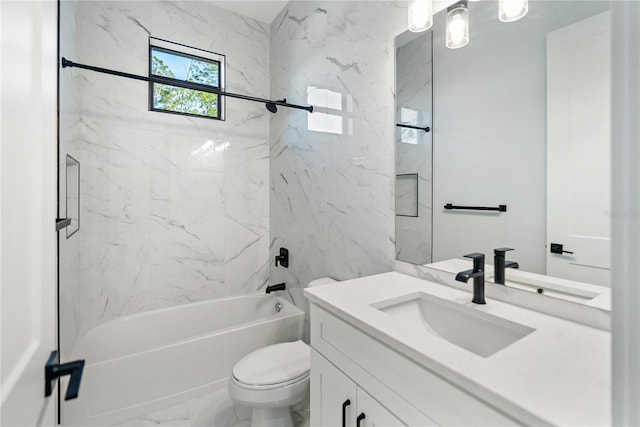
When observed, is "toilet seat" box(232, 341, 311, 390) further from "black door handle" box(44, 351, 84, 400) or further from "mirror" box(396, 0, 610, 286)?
"black door handle" box(44, 351, 84, 400)

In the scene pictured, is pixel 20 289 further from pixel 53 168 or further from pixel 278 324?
pixel 278 324

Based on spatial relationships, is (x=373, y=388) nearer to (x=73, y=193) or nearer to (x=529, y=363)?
(x=529, y=363)

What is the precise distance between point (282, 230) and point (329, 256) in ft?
2.41

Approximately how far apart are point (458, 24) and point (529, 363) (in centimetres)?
134

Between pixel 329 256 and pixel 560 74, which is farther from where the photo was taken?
pixel 329 256

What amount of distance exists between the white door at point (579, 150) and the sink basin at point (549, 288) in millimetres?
37

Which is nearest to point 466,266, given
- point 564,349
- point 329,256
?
point 564,349

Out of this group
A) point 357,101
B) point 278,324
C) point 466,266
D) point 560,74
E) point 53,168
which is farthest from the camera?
point 278,324

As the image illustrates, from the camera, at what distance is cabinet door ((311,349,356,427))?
102cm

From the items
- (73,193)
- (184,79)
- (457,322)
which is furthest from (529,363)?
(184,79)

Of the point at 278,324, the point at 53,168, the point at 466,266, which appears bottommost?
Answer: the point at 278,324

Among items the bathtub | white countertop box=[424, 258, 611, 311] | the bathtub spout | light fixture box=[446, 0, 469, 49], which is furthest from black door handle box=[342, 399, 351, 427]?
the bathtub spout

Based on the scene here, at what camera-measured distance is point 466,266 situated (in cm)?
133

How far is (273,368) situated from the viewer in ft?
5.31
